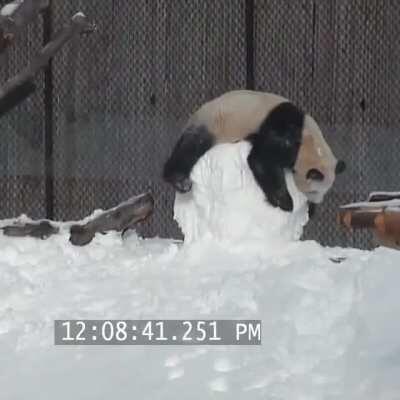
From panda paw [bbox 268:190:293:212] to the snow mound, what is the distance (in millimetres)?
28

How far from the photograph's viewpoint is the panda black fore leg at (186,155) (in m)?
4.89

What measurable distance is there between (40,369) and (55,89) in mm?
3496

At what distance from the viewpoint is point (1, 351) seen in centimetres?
367

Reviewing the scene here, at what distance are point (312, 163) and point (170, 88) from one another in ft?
6.39

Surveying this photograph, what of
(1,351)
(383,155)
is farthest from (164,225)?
(1,351)

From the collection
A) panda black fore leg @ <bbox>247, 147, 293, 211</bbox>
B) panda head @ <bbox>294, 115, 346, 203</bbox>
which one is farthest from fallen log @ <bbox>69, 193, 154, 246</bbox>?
panda head @ <bbox>294, 115, 346, 203</bbox>

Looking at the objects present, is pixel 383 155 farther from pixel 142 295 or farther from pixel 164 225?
pixel 142 295

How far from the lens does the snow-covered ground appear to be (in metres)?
3.25

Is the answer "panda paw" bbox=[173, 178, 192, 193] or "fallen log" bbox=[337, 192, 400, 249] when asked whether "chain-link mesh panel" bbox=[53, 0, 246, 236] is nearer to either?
"panda paw" bbox=[173, 178, 192, 193]

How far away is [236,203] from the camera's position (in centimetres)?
482

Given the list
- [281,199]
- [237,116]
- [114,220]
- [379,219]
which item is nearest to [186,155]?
[237,116]

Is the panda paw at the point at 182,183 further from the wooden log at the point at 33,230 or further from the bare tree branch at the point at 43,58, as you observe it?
Result: the bare tree branch at the point at 43,58
